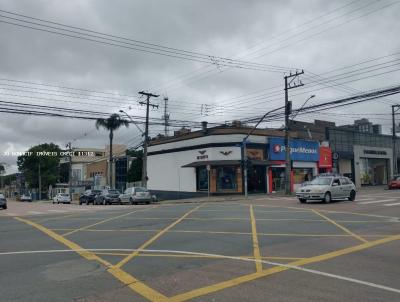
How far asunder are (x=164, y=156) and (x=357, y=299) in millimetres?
44218

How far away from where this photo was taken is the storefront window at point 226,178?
137 ft

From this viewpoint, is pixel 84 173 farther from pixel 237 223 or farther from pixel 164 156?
pixel 237 223

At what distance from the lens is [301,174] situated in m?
48.7

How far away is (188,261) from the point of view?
8727 mm

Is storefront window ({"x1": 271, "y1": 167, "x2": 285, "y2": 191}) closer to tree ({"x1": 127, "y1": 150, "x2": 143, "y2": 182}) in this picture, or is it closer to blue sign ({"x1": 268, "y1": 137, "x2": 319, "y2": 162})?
blue sign ({"x1": 268, "y1": 137, "x2": 319, "y2": 162})

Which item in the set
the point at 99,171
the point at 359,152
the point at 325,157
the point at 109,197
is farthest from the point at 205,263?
the point at 99,171

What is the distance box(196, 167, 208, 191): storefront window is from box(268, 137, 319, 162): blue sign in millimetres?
7110

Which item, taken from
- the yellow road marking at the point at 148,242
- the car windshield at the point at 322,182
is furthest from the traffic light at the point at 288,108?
the yellow road marking at the point at 148,242

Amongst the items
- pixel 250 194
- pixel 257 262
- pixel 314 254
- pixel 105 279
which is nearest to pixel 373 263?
pixel 314 254

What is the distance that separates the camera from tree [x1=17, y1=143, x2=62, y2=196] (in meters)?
91.0

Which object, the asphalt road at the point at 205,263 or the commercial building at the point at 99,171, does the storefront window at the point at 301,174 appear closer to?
the commercial building at the point at 99,171

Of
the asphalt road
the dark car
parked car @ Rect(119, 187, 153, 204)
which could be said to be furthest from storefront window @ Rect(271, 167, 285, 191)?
the asphalt road

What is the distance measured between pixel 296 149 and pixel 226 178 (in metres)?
10.3

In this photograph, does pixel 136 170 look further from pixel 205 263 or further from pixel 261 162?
pixel 205 263
